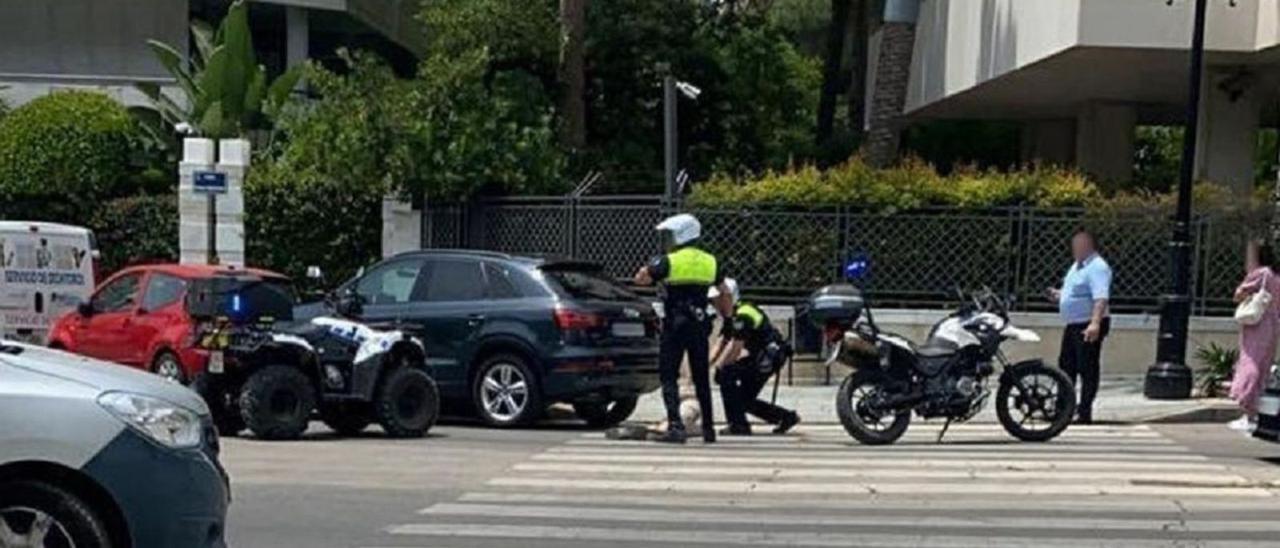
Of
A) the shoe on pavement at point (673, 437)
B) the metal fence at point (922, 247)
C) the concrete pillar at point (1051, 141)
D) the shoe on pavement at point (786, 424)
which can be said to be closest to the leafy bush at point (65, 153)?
the metal fence at point (922, 247)

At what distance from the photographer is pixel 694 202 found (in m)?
→ 22.4

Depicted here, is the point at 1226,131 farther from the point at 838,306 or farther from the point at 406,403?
the point at 406,403

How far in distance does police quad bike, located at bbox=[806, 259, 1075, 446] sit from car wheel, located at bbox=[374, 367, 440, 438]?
330 cm

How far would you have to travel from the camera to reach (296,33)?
4459 centimetres

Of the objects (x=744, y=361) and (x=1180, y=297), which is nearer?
(x=744, y=361)

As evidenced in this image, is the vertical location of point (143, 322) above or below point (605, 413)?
above

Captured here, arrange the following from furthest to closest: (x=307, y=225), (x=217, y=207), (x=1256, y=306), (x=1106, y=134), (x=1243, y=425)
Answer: (x=1106, y=134) < (x=307, y=225) < (x=217, y=207) < (x=1243, y=425) < (x=1256, y=306)

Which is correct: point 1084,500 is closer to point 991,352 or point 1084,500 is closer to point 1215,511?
point 1215,511

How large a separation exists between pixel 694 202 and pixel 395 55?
31.4 m

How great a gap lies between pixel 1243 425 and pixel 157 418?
11154 millimetres

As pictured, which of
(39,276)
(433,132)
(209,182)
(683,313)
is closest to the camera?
(683,313)

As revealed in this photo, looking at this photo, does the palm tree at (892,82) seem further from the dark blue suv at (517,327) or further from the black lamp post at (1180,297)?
the dark blue suv at (517,327)

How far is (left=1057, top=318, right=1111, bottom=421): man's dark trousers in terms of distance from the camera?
16.3 m

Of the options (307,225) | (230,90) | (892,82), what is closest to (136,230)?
(307,225)
